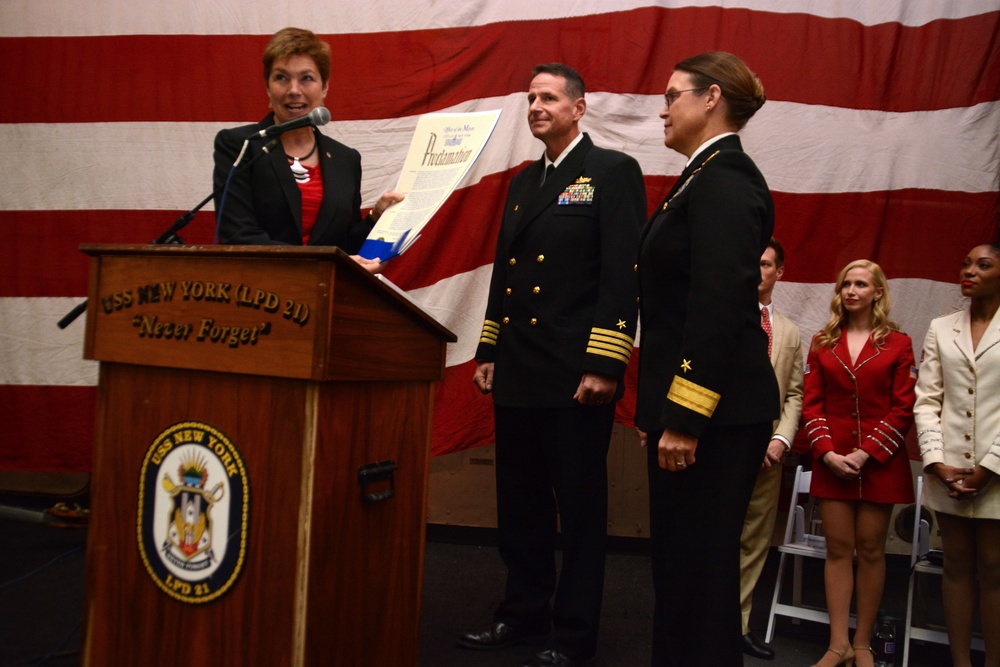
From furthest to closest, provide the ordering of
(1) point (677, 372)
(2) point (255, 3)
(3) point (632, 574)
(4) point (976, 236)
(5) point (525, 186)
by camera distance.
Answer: (2) point (255, 3), (3) point (632, 574), (4) point (976, 236), (5) point (525, 186), (1) point (677, 372)

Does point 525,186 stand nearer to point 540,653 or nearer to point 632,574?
point 540,653

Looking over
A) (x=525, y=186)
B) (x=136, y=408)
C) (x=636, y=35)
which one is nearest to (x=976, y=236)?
(x=636, y=35)

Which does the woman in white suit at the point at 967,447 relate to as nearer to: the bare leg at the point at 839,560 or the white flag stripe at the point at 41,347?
the bare leg at the point at 839,560

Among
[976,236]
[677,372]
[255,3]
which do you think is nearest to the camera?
[677,372]

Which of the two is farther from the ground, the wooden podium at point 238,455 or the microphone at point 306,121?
the microphone at point 306,121

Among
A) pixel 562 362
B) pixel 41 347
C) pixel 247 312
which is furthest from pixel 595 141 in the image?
pixel 41 347

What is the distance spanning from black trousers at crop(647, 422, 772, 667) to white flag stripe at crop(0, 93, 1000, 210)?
1953 millimetres

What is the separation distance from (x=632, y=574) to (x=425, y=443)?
5.77 feet

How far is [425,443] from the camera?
1.90m

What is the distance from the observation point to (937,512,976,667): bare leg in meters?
2.39

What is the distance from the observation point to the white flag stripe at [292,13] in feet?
10.8

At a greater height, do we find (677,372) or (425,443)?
(677,372)

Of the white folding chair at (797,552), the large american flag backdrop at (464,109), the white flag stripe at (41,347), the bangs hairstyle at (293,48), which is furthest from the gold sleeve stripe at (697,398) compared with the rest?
the white flag stripe at (41,347)

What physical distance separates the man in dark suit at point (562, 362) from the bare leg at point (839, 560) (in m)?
0.77
